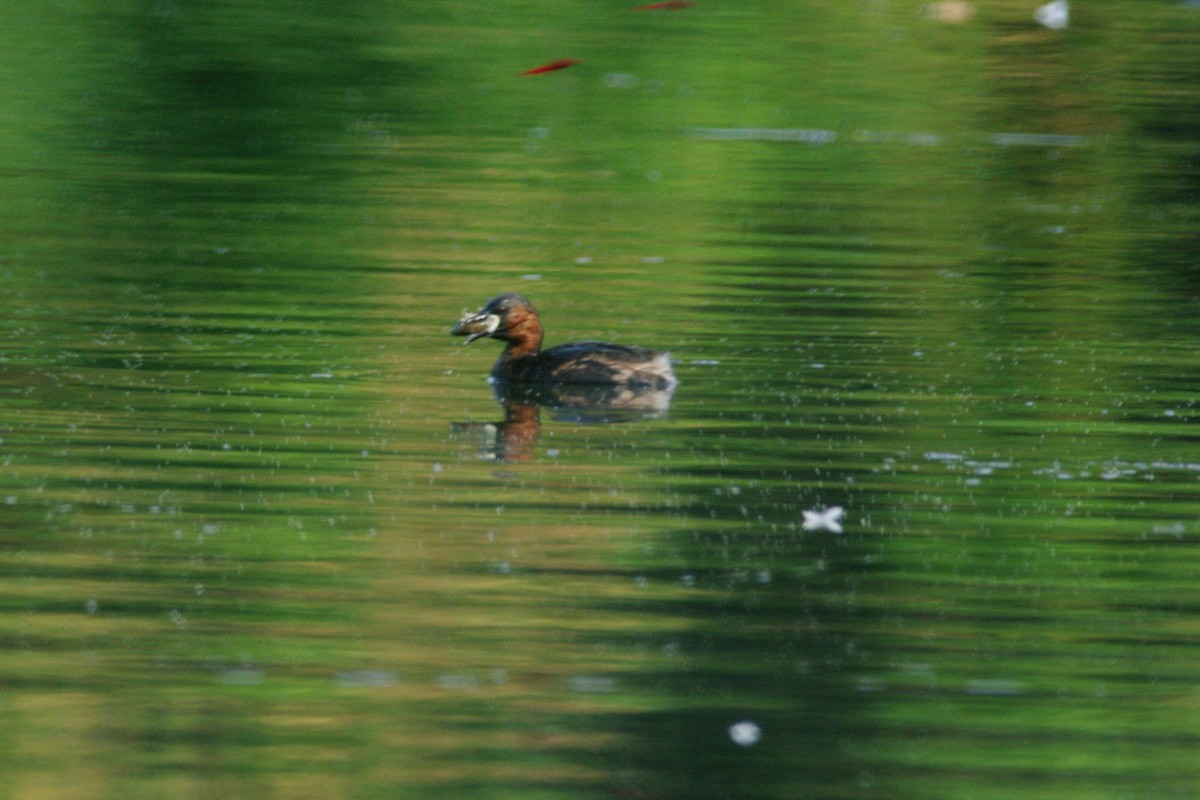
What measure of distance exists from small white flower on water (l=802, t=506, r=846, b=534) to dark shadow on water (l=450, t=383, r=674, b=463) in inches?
50.3

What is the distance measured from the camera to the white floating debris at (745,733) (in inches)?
216

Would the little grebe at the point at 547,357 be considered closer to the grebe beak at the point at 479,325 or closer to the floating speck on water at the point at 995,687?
the grebe beak at the point at 479,325

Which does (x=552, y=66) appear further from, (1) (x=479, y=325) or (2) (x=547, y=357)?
(2) (x=547, y=357)

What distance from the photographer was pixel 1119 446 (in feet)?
28.7

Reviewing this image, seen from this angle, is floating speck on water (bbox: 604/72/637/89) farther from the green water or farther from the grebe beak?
the grebe beak

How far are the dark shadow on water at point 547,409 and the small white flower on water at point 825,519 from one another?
128cm

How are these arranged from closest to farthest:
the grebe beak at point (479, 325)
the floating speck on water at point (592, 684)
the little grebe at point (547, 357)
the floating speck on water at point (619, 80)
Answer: the floating speck on water at point (592, 684)
the little grebe at point (547, 357)
the grebe beak at point (479, 325)
the floating speck on water at point (619, 80)

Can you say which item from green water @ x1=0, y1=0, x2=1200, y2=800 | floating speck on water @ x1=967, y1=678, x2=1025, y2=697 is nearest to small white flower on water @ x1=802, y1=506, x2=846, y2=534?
green water @ x1=0, y1=0, x2=1200, y2=800

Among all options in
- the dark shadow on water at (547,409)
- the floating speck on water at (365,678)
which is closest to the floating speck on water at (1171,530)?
the dark shadow on water at (547,409)

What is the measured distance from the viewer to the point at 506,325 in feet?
35.1

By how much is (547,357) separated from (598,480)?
91.6 inches

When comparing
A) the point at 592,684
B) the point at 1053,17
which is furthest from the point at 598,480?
the point at 1053,17

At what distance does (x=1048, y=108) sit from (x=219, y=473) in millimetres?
16657

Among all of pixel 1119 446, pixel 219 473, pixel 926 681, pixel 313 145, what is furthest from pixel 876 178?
pixel 926 681
